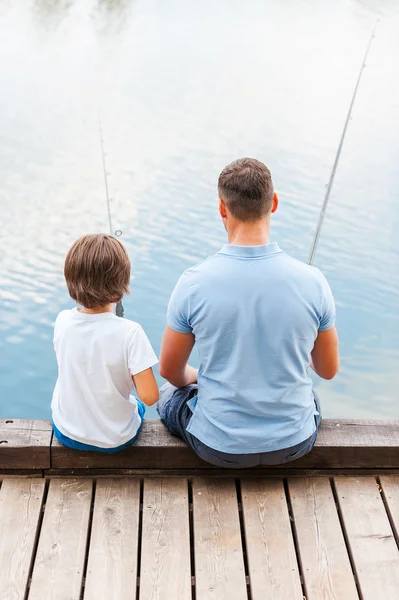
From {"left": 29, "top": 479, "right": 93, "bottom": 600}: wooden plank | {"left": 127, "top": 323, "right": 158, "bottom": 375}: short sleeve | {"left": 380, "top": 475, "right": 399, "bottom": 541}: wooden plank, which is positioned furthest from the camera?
{"left": 380, "top": 475, "right": 399, "bottom": 541}: wooden plank

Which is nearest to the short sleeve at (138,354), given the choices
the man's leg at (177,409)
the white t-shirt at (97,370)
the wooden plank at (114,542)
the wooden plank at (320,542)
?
the white t-shirt at (97,370)

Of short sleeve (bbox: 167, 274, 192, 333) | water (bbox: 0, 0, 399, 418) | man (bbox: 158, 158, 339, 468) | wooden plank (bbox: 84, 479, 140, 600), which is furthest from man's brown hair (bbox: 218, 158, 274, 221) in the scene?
water (bbox: 0, 0, 399, 418)

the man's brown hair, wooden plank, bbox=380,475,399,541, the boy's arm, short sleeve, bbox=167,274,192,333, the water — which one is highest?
the man's brown hair

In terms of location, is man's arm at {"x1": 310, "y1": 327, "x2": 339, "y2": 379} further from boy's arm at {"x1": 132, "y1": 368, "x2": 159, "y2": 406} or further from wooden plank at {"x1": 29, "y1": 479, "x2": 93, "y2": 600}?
wooden plank at {"x1": 29, "y1": 479, "x2": 93, "y2": 600}

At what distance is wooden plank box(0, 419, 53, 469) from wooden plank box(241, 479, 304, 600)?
1.57ft

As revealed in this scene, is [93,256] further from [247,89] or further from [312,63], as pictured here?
[312,63]

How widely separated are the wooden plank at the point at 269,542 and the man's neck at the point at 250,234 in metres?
0.61

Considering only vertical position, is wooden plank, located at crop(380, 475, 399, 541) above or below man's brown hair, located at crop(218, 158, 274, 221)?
below

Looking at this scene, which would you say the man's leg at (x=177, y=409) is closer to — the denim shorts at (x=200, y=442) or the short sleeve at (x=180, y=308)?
the denim shorts at (x=200, y=442)

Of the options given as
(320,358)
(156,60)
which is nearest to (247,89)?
(156,60)

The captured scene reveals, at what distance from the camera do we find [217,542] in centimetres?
163

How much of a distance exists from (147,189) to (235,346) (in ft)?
10.8

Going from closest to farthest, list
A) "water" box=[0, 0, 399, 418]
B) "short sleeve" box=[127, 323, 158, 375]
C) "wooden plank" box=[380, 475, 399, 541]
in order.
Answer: "short sleeve" box=[127, 323, 158, 375] < "wooden plank" box=[380, 475, 399, 541] < "water" box=[0, 0, 399, 418]

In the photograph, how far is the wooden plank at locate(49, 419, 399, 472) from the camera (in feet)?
5.84
